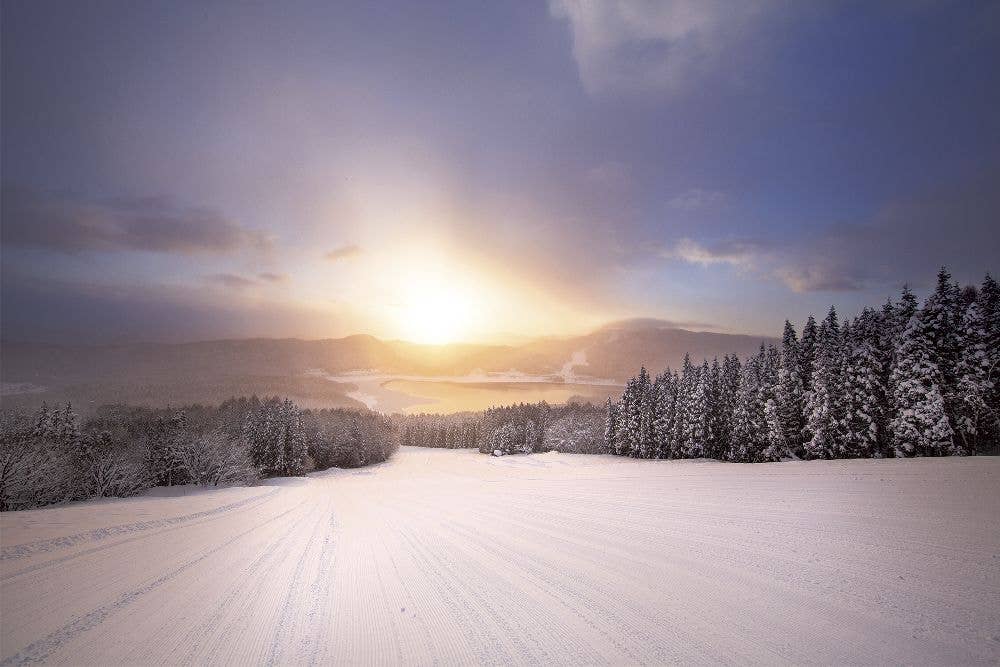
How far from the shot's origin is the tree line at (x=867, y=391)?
26.7m

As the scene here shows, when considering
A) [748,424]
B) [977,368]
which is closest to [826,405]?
[748,424]

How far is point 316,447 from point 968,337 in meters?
77.0

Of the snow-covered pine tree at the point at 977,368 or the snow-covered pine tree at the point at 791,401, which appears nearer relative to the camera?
the snow-covered pine tree at the point at 977,368

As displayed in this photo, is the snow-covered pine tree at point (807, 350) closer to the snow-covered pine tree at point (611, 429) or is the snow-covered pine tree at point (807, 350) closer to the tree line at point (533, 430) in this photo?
the snow-covered pine tree at point (611, 429)

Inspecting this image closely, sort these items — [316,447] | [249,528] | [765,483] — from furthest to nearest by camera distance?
[316,447]
[765,483]
[249,528]

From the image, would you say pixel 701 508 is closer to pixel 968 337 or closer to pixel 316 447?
pixel 968 337

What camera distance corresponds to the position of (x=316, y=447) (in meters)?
70.2

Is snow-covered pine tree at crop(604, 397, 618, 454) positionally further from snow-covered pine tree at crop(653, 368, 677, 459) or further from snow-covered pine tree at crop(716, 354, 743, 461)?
snow-covered pine tree at crop(716, 354, 743, 461)

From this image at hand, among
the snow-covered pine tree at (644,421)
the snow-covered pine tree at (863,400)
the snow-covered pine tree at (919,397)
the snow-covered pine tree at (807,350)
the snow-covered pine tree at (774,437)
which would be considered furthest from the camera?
the snow-covered pine tree at (644,421)

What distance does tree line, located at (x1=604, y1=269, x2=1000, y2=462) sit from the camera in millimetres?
26688

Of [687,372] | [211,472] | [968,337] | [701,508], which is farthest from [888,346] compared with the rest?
[211,472]

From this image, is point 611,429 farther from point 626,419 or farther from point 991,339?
point 991,339

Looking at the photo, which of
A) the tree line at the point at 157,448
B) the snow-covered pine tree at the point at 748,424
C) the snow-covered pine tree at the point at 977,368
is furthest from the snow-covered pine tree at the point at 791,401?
the tree line at the point at 157,448

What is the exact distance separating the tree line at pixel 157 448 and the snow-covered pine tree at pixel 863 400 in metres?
53.7
